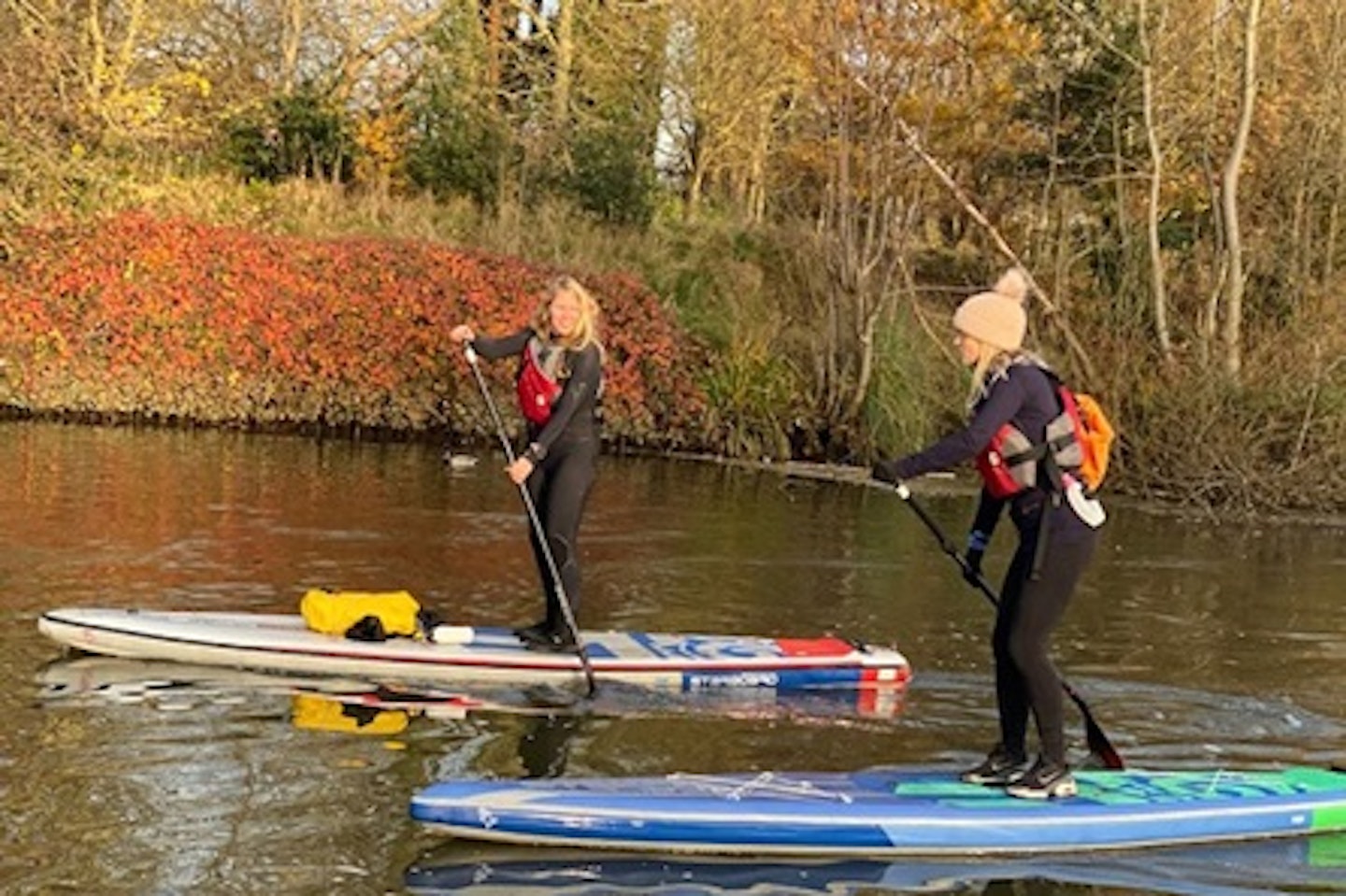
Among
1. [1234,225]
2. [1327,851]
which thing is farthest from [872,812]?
[1234,225]

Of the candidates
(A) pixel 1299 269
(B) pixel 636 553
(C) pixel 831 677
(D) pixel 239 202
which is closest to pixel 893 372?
(A) pixel 1299 269

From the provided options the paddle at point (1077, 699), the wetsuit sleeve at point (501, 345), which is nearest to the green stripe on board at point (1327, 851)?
the paddle at point (1077, 699)

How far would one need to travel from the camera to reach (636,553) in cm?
1202

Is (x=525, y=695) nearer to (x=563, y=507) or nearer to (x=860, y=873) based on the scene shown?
(x=563, y=507)

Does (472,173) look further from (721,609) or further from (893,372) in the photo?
(721,609)

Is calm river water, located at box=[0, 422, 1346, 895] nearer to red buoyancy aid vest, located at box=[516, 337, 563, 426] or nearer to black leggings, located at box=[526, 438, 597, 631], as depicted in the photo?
black leggings, located at box=[526, 438, 597, 631]

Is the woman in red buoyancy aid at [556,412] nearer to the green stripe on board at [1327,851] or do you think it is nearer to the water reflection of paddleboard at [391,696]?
the water reflection of paddleboard at [391,696]

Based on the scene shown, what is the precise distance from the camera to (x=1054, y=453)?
5699mm

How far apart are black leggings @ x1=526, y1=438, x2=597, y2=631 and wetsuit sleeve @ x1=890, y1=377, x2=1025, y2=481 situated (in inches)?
101

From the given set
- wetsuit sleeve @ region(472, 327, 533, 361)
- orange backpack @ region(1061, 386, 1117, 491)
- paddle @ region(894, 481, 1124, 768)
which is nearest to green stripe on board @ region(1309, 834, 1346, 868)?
paddle @ region(894, 481, 1124, 768)

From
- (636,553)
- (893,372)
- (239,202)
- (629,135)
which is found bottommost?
(636,553)

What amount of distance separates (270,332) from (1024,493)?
46.5ft

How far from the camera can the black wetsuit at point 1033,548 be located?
5.62m

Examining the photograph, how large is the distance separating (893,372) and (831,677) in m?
10.9
